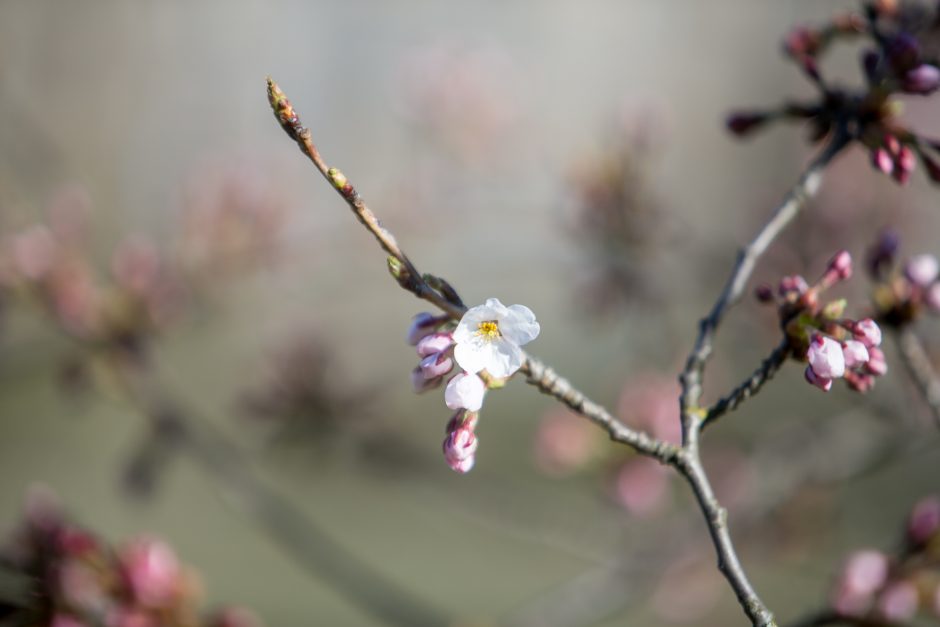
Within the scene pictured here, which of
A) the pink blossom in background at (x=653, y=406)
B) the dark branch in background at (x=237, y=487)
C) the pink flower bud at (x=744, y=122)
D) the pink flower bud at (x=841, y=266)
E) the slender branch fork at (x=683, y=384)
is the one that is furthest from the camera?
the pink blossom in background at (x=653, y=406)

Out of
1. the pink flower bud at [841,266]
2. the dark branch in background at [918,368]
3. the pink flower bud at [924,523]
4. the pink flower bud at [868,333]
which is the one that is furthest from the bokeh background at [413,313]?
the pink flower bud at [868,333]

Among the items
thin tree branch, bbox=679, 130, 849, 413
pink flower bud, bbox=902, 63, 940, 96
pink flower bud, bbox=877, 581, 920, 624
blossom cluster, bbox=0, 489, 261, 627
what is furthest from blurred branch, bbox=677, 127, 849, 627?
blossom cluster, bbox=0, 489, 261, 627

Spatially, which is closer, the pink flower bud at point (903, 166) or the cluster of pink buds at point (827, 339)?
the cluster of pink buds at point (827, 339)

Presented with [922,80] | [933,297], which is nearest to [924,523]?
[933,297]

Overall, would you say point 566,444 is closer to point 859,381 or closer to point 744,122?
point 744,122

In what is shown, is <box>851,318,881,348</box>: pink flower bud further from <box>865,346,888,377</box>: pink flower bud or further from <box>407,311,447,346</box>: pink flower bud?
<box>407,311,447,346</box>: pink flower bud

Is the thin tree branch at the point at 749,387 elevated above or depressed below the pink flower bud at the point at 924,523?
below

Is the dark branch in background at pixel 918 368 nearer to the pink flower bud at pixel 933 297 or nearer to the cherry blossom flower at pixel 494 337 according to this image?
the pink flower bud at pixel 933 297
